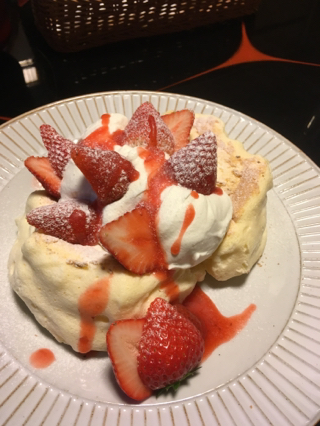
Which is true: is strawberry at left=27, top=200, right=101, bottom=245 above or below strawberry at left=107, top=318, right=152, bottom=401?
above

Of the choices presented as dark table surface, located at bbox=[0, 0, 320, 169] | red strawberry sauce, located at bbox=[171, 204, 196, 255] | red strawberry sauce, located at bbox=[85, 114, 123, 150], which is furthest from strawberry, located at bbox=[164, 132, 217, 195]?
dark table surface, located at bbox=[0, 0, 320, 169]

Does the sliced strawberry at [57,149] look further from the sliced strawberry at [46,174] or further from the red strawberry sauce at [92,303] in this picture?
the red strawberry sauce at [92,303]

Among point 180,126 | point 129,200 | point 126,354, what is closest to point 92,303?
point 126,354

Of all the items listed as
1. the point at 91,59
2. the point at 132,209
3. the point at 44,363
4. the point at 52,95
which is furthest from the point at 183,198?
the point at 91,59

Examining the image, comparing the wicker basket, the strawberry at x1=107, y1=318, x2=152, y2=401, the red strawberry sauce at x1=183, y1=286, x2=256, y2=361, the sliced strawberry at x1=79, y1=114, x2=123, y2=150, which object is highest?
the wicker basket

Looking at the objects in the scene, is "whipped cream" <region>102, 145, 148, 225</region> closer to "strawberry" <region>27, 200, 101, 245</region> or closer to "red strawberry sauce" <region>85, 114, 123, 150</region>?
"strawberry" <region>27, 200, 101, 245</region>

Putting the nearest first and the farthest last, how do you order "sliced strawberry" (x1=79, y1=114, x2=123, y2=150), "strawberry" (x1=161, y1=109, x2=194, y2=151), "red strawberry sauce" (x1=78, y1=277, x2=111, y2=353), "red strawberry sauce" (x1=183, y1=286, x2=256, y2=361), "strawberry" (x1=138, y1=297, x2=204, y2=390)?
"strawberry" (x1=138, y1=297, x2=204, y2=390)
"red strawberry sauce" (x1=78, y1=277, x2=111, y2=353)
"red strawberry sauce" (x1=183, y1=286, x2=256, y2=361)
"sliced strawberry" (x1=79, y1=114, x2=123, y2=150)
"strawberry" (x1=161, y1=109, x2=194, y2=151)
